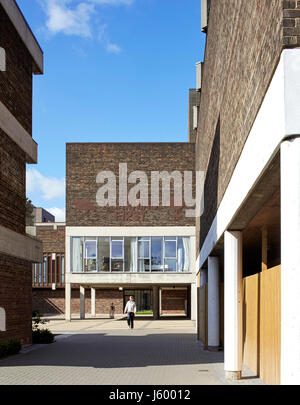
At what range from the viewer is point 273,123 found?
688cm

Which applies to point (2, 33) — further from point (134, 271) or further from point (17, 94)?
point (134, 271)

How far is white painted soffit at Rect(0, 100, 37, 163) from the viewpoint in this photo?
17328 millimetres

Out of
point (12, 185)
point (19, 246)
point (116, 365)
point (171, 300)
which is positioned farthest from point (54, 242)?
point (116, 365)

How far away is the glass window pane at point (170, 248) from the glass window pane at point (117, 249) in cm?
313

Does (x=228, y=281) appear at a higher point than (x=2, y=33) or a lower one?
lower

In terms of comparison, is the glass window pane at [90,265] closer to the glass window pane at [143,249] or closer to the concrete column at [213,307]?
the glass window pane at [143,249]

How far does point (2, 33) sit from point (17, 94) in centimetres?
216

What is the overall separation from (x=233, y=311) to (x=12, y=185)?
28.9ft

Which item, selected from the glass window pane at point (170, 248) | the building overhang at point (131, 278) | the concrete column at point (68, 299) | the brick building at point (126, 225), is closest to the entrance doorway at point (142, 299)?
the brick building at point (126, 225)

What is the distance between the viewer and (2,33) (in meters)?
17.7

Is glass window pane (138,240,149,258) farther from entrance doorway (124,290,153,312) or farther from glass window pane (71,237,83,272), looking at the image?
entrance doorway (124,290,153,312)

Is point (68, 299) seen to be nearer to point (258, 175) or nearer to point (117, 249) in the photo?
point (117, 249)

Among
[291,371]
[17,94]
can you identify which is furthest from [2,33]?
[291,371]
